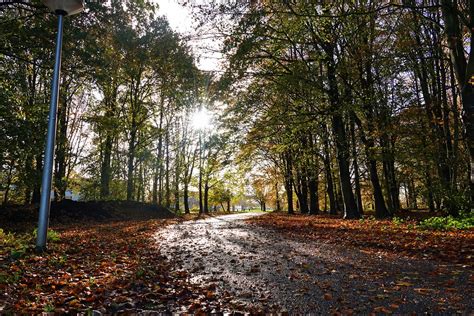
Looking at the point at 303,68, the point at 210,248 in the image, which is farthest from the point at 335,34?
the point at 210,248

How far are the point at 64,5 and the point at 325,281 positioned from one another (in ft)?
22.4

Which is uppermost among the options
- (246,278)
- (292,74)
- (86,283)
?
(292,74)

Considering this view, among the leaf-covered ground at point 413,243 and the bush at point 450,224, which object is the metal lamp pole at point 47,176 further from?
the bush at point 450,224

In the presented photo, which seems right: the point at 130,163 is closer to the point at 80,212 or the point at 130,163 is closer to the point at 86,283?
the point at 80,212

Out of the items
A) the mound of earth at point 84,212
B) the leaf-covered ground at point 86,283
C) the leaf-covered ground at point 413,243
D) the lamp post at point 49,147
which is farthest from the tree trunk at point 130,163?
the lamp post at point 49,147

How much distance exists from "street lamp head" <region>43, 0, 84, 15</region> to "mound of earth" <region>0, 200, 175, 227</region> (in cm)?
1017

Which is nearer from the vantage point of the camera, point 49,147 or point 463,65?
point 49,147

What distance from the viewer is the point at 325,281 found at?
4.42 metres

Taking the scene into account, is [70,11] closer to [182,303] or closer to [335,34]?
[182,303]

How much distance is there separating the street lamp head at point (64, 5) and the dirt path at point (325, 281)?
5474 mm

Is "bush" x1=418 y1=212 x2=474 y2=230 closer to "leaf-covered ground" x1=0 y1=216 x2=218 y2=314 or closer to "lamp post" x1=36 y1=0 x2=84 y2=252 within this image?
"leaf-covered ground" x1=0 y1=216 x2=218 y2=314

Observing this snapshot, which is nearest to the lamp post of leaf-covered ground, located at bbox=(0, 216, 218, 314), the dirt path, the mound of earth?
leaf-covered ground, located at bbox=(0, 216, 218, 314)

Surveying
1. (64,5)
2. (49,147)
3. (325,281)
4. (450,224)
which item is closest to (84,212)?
(49,147)

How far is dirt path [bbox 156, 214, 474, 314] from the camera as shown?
11.5 ft
